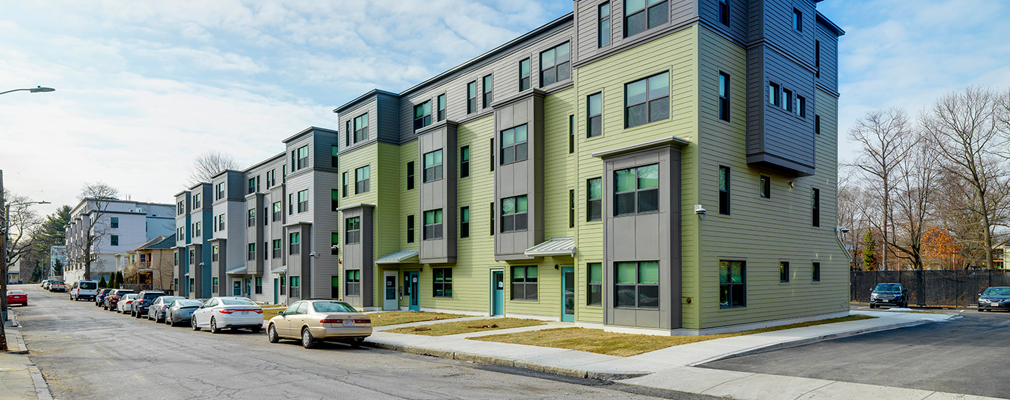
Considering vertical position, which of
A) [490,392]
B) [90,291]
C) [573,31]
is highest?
[573,31]

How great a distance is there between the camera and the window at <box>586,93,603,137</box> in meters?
21.4

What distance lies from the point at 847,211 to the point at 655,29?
53.4 m

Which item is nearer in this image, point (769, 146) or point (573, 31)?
point (769, 146)

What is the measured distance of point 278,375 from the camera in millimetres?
12391

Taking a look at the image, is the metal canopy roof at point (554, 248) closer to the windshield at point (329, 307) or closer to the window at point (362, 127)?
the windshield at point (329, 307)

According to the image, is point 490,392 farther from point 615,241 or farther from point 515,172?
point 515,172

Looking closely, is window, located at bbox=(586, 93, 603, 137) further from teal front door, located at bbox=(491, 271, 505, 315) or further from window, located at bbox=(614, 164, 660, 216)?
teal front door, located at bbox=(491, 271, 505, 315)

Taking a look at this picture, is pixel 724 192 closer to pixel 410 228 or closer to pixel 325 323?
pixel 325 323

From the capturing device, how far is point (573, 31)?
25062 mm

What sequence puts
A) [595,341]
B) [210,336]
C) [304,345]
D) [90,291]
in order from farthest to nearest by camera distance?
[90,291], [210,336], [304,345], [595,341]

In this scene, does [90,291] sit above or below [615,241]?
below

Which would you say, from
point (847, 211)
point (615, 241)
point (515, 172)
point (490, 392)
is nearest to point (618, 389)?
point (490, 392)

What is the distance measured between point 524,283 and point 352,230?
1304 centimetres

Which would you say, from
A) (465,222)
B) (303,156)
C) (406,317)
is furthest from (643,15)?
(303,156)
